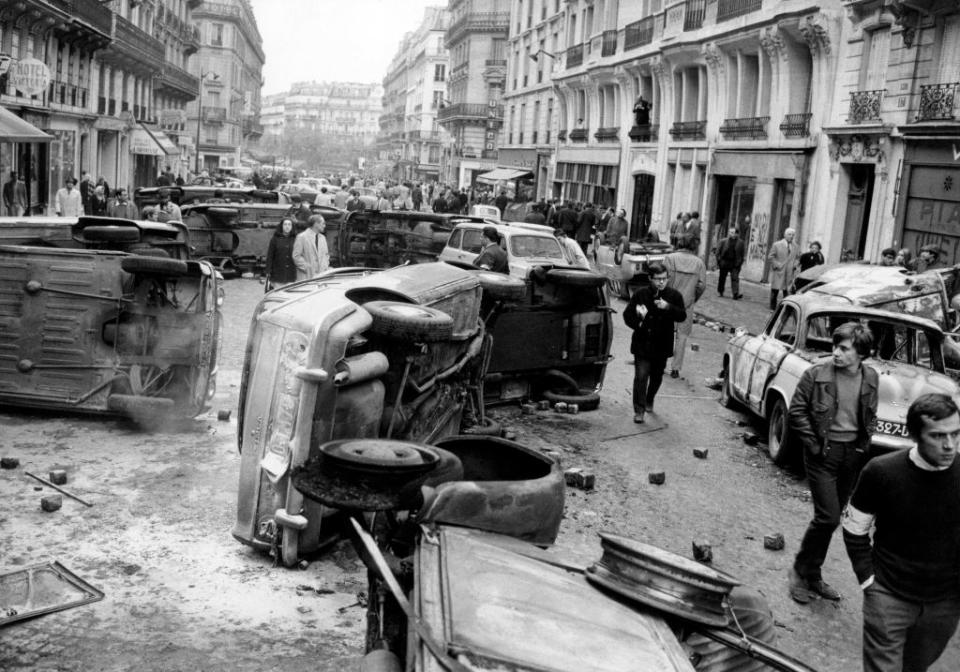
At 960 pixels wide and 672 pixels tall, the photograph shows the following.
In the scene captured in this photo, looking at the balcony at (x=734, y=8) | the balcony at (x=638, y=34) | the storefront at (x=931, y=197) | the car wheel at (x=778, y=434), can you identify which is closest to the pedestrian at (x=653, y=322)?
the car wheel at (x=778, y=434)

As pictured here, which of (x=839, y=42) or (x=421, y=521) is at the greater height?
(x=839, y=42)

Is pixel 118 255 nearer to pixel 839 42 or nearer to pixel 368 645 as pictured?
pixel 368 645

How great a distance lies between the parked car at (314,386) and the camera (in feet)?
20.3

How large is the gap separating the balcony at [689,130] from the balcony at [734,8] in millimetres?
3491

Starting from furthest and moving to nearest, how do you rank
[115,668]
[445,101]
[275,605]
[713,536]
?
[445,101]
[713,536]
[275,605]
[115,668]

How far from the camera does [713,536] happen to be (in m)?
8.00

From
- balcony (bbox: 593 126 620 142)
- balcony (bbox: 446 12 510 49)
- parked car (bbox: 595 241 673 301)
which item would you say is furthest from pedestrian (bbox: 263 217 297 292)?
balcony (bbox: 446 12 510 49)

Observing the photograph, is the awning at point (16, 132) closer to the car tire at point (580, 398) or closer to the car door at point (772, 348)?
the car tire at point (580, 398)

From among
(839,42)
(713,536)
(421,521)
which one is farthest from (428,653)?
(839,42)

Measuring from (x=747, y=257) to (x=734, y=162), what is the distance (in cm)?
321

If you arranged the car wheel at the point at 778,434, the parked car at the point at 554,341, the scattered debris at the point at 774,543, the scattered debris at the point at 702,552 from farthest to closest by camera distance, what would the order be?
1. the parked car at the point at 554,341
2. the car wheel at the point at 778,434
3. the scattered debris at the point at 774,543
4. the scattered debris at the point at 702,552

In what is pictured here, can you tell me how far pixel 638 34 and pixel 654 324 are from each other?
103 feet

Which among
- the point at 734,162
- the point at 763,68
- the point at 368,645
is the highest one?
the point at 763,68

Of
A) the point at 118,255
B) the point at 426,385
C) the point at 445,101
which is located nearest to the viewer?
the point at 426,385
